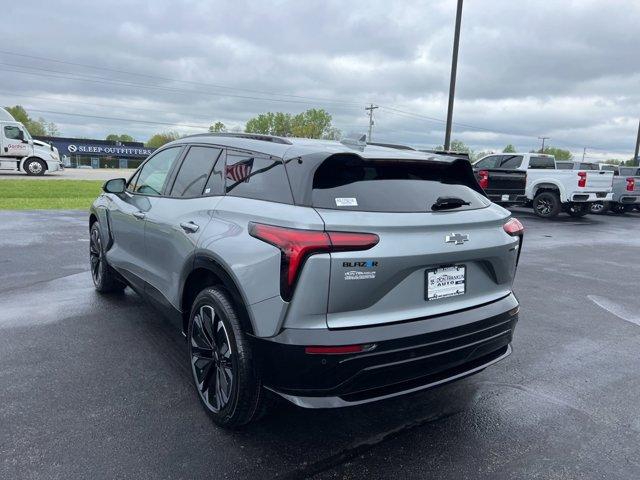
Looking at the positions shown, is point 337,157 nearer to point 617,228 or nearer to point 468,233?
point 468,233

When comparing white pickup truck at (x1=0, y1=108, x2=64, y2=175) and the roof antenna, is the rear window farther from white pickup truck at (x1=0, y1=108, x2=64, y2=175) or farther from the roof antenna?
white pickup truck at (x1=0, y1=108, x2=64, y2=175)

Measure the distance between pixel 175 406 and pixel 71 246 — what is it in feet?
20.2

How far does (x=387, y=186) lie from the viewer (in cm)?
281

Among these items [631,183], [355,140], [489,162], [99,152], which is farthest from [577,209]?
[99,152]

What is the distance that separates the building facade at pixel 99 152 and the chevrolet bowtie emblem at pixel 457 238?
74262mm

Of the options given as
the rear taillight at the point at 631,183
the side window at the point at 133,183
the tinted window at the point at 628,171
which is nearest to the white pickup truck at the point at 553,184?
the rear taillight at the point at 631,183

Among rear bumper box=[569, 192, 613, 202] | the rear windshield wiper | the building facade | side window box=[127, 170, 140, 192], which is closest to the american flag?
the rear windshield wiper

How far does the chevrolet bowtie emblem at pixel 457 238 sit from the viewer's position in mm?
2695

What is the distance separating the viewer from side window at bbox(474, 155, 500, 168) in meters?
16.5

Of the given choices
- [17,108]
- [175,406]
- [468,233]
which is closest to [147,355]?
[175,406]

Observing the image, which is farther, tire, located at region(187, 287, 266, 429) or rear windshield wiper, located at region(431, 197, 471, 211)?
rear windshield wiper, located at region(431, 197, 471, 211)

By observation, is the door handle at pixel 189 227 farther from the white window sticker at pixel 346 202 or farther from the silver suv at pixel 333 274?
the white window sticker at pixel 346 202

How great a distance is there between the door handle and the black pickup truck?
1349cm

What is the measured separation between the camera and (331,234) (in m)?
2.40
